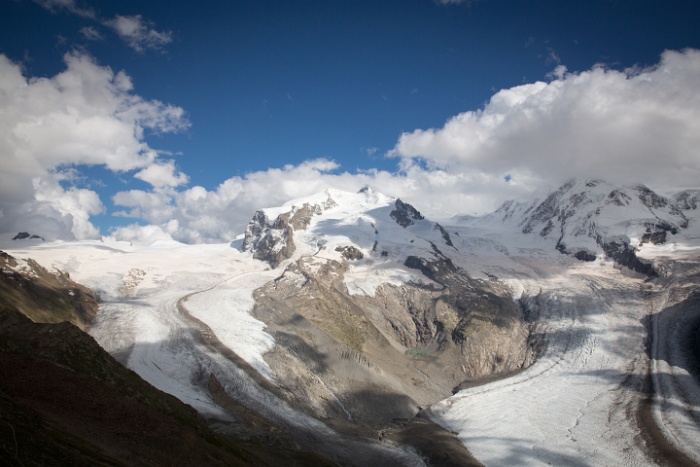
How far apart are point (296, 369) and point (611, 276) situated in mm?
155354

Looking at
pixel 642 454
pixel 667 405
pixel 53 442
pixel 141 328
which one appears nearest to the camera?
pixel 53 442

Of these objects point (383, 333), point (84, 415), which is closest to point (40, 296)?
point (84, 415)

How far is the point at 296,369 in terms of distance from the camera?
88.2 m

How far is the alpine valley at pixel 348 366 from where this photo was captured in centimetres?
3488

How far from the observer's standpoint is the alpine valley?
34875 millimetres

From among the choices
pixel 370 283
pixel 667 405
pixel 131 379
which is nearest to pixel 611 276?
pixel 370 283

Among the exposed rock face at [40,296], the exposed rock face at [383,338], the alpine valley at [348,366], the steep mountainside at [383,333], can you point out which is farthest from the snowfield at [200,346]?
the steep mountainside at [383,333]

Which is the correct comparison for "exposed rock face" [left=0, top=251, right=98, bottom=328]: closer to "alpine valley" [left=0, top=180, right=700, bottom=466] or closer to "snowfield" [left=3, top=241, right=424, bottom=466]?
"alpine valley" [left=0, top=180, right=700, bottom=466]

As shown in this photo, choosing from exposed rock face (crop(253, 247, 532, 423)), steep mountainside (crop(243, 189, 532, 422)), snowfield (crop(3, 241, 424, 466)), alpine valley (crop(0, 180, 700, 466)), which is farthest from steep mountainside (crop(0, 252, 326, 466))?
steep mountainside (crop(243, 189, 532, 422))

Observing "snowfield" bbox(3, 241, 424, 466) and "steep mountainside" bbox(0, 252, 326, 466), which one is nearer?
"steep mountainside" bbox(0, 252, 326, 466)

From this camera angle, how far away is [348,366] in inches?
3964

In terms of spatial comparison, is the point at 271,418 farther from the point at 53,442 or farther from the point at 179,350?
the point at 53,442

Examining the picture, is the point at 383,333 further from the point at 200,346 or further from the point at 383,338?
the point at 200,346

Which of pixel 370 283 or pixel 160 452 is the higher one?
pixel 370 283
